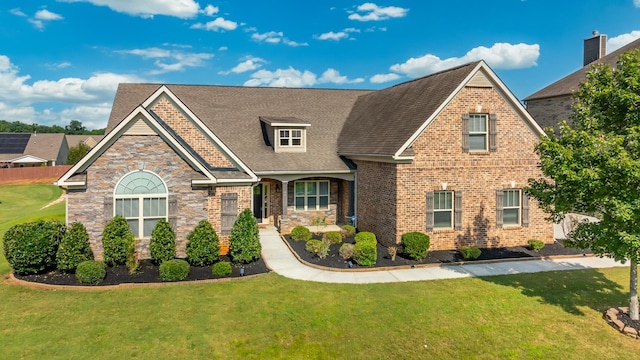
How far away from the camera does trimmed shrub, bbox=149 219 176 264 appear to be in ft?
42.6

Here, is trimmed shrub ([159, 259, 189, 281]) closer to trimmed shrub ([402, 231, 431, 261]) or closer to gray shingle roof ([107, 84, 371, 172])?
gray shingle roof ([107, 84, 371, 172])

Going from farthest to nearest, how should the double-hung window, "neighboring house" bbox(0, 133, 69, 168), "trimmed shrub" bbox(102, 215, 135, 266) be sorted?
"neighboring house" bbox(0, 133, 69, 168)
the double-hung window
"trimmed shrub" bbox(102, 215, 135, 266)

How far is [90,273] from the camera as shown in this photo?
11.4 metres

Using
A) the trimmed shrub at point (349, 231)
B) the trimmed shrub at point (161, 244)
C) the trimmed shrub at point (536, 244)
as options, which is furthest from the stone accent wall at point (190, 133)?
the trimmed shrub at point (536, 244)

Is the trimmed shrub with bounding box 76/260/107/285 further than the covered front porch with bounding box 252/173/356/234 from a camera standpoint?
No

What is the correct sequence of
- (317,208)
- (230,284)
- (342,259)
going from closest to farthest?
(230,284), (342,259), (317,208)

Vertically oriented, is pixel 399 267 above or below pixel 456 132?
below

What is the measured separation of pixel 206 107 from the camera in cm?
2183

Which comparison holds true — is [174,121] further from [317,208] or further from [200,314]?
[200,314]

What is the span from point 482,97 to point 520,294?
8.08 m

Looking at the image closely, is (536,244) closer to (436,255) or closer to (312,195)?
(436,255)

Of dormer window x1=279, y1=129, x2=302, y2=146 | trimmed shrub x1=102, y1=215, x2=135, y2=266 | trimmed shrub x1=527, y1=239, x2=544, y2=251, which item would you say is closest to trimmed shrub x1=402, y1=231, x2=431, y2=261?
trimmed shrub x1=527, y1=239, x2=544, y2=251

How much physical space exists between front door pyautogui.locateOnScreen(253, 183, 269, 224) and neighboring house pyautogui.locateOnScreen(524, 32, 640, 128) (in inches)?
873

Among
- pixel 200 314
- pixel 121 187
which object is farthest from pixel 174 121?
pixel 200 314
